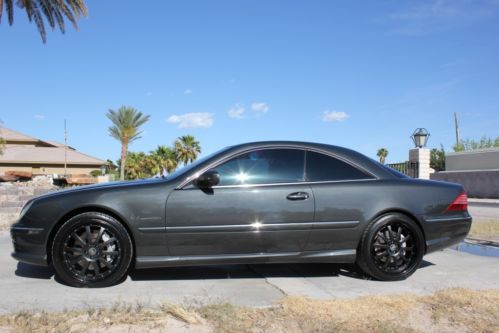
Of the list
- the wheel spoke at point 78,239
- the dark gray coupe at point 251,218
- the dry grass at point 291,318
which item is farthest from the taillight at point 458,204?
the wheel spoke at point 78,239

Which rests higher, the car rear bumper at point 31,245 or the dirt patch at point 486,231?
the car rear bumper at point 31,245

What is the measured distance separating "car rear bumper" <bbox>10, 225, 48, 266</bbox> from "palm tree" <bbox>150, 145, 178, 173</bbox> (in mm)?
57608

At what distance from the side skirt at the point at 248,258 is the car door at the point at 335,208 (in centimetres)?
7

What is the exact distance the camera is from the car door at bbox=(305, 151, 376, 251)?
4.62m

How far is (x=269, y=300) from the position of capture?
12.9 feet

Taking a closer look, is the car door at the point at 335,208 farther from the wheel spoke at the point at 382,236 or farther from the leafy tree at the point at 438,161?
the leafy tree at the point at 438,161

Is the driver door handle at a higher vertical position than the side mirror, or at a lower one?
lower

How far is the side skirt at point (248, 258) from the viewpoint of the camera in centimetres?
438

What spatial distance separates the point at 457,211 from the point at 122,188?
3.49 m

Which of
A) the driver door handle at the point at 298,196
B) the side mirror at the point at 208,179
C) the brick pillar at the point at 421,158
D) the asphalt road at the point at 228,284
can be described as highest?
the brick pillar at the point at 421,158

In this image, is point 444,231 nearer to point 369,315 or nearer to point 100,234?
point 369,315

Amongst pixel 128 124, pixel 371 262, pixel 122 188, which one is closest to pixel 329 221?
pixel 371 262

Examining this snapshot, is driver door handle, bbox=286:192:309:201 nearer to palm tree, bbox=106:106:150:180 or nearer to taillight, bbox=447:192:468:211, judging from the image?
taillight, bbox=447:192:468:211

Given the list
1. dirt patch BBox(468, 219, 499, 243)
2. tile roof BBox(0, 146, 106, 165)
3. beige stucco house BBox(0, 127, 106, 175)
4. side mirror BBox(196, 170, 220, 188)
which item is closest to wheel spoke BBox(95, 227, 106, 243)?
side mirror BBox(196, 170, 220, 188)
